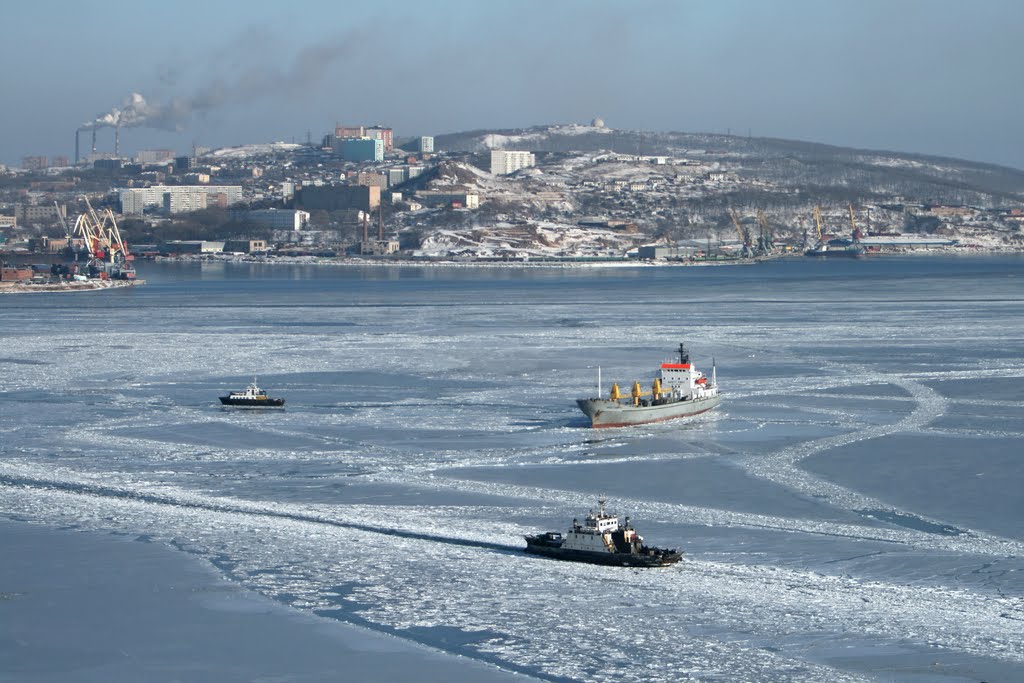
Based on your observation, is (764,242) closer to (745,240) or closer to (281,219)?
(745,240)

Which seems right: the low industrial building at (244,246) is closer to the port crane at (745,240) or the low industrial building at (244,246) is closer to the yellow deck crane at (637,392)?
the port crane at (745,240)

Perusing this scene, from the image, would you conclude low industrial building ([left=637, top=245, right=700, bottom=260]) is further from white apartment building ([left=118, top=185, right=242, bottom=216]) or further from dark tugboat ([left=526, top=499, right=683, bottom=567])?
dark tugboat ([left=526, top=499, right=683, bottom=567])

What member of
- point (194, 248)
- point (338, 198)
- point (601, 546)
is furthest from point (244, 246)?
point (601, 546)

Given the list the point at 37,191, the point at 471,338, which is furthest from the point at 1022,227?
the point at 471,338

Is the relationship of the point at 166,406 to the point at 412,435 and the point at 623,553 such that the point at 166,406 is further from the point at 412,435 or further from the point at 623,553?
the point at 623,553

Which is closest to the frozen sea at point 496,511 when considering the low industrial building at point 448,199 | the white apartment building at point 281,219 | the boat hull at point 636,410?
the boat hull at point 636,410

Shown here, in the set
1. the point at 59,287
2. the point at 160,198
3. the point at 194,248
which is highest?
the point at 160,198

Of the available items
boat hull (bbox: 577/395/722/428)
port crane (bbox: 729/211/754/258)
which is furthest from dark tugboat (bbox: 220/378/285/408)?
port crane (bbox: 729/211/754/258)
